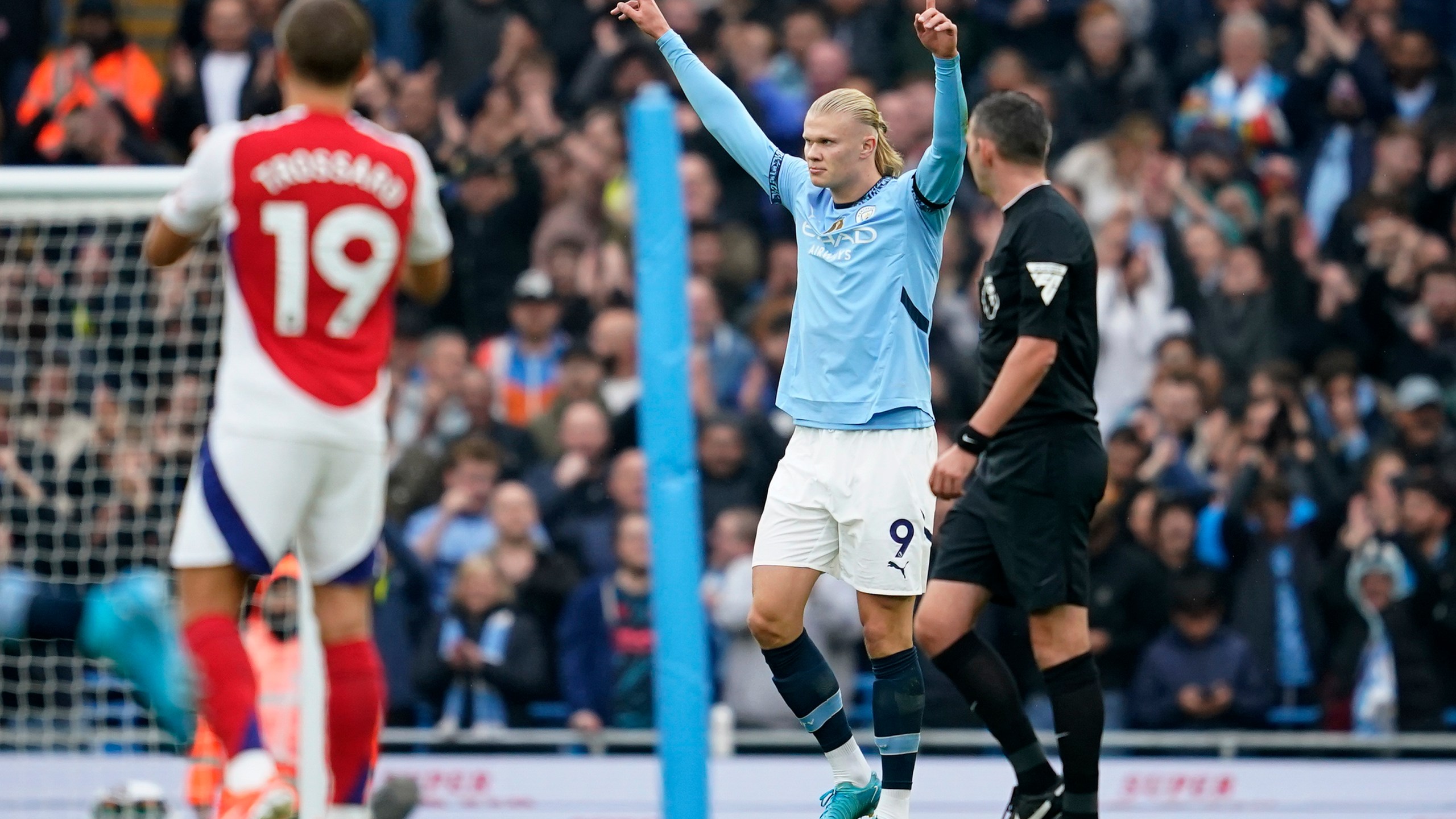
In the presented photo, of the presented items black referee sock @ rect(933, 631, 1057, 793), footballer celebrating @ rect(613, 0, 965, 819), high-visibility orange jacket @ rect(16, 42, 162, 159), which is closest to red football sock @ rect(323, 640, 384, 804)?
footballer celebrating @ rect(613, 0, 965, 819)

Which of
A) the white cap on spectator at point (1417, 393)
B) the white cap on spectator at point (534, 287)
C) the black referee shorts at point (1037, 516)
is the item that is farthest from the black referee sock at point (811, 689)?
the white cap on spectator at point (1417, 393)

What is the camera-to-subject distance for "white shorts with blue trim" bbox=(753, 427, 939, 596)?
21.4 feet

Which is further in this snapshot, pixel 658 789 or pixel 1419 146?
pixel 1419 146

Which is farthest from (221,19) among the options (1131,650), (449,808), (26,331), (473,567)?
(1131,650)

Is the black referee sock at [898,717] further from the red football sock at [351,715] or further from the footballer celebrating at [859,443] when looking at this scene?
the red football sock at [351,715]

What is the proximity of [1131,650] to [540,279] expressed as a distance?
175 inches

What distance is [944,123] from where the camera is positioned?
638 cm

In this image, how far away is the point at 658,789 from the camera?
9.59 metres

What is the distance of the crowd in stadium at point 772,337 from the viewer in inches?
412

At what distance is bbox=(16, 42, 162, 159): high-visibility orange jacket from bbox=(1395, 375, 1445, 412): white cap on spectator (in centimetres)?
847

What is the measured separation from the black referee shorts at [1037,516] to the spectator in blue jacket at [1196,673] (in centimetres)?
406

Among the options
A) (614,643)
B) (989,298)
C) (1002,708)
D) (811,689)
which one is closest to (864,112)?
(989,298)

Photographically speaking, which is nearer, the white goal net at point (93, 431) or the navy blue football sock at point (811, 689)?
the navy blue football sock at point (811, 689)

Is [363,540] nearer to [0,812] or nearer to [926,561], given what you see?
[926,561]
